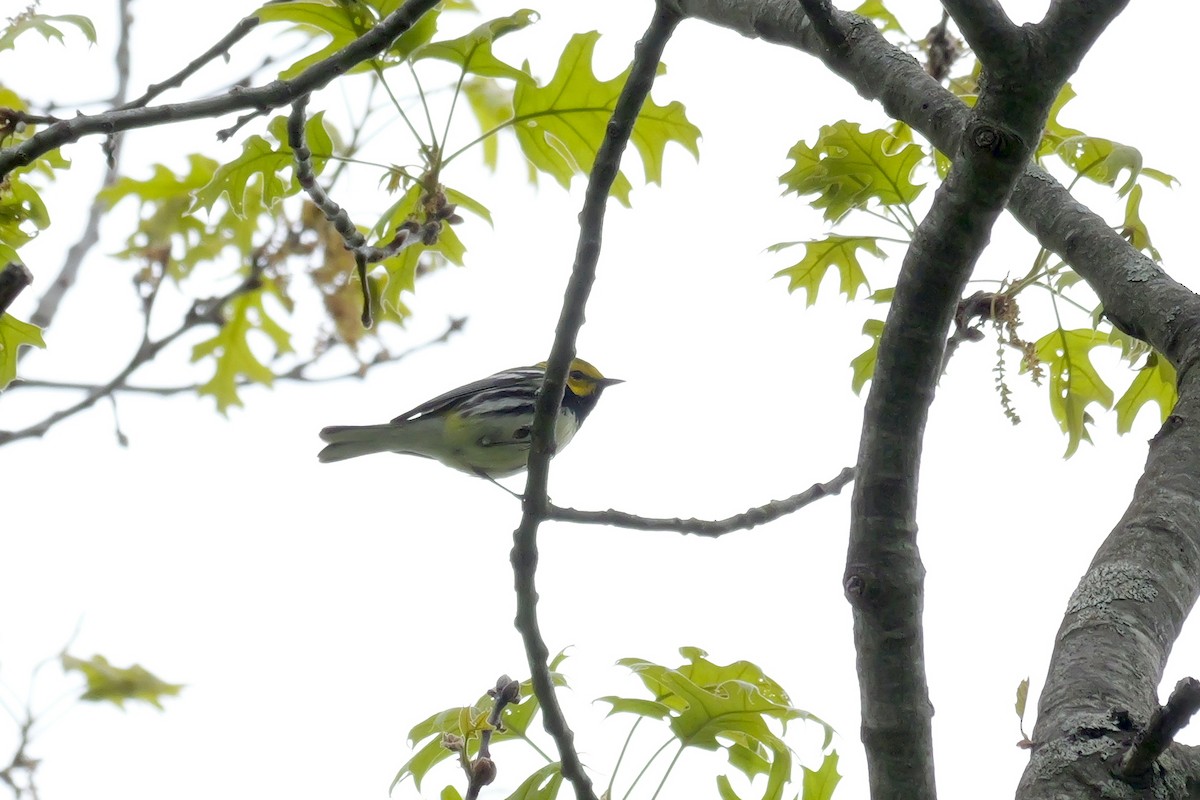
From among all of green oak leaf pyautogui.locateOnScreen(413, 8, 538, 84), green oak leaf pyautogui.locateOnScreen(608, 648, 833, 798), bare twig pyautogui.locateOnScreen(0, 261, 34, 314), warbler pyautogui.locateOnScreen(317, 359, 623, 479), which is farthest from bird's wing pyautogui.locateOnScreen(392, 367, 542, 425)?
bare twig pyautogui.locateOnScreen(0, 261, 34, 314)

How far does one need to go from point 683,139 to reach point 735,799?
1667 mm

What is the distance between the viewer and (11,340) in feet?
9.66

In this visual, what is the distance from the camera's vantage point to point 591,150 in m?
3.02

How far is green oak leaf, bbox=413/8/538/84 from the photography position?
→ 2.67m

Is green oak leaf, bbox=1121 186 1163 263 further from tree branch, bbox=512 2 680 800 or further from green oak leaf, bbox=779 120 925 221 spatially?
tree branch, bbox=512 2 680 800

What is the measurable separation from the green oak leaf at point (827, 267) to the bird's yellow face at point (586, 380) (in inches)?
59.6

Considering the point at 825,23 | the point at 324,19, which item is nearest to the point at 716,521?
the point at 825,23

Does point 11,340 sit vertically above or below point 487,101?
below

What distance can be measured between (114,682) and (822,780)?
209 cm

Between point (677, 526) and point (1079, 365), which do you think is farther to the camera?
point (1079, 365)

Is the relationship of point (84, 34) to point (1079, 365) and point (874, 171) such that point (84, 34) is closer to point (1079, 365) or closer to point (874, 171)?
point (874, 171)

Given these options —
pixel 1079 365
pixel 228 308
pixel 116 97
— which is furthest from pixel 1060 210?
pixel 116 97

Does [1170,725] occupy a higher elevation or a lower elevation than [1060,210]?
lower

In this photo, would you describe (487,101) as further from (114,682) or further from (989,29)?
(989,29)
